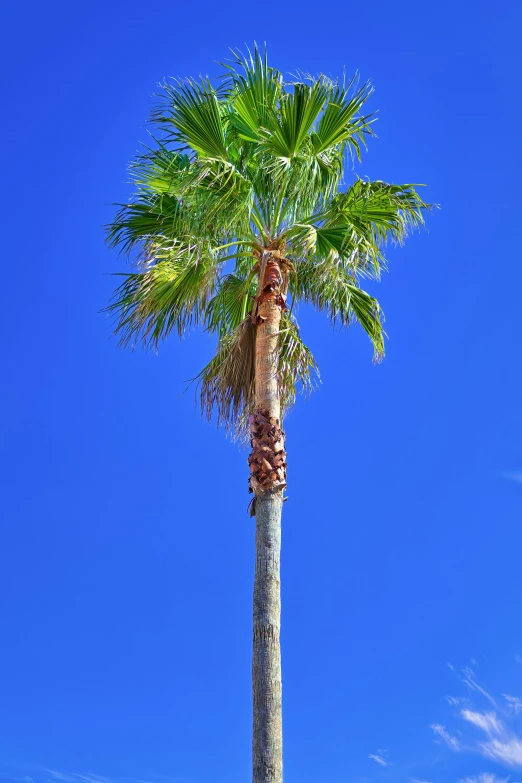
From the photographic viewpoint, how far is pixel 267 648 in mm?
9336

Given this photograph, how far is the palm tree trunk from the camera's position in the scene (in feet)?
29.3

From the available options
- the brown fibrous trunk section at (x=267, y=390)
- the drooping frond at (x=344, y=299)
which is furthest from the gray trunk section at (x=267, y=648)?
the drooping frond at (x=344, y=299)

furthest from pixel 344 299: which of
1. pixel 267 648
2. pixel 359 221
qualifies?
pixel 267 648

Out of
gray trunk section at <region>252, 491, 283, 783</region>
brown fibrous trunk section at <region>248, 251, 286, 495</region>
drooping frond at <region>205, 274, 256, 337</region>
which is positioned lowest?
gray trunk section at <region>252, 491, 283, 783</region>

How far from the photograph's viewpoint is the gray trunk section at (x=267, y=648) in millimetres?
8844

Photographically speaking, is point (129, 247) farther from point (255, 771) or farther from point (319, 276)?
point (255, 771)

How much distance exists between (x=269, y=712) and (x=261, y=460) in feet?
8.81

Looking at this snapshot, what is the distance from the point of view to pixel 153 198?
11.8 metres

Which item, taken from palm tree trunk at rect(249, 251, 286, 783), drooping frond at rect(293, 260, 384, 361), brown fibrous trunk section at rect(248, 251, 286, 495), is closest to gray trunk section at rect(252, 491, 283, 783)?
palm tree trunk at rect(249, 251, 286, 783)

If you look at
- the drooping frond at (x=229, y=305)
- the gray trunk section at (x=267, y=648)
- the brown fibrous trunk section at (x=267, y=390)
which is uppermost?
the drooping frond at (x=229, y=305)

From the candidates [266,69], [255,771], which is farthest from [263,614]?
[266,69]

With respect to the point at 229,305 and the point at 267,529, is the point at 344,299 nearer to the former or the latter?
the point at 229,305

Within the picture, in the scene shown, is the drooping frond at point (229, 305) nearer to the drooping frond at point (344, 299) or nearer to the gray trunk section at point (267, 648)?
the drooping frond at point (344, 299)

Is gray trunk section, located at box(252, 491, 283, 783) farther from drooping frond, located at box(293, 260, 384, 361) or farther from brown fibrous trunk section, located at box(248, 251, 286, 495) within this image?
→ drooping frond, located at box(293, 260, 384, 361)
